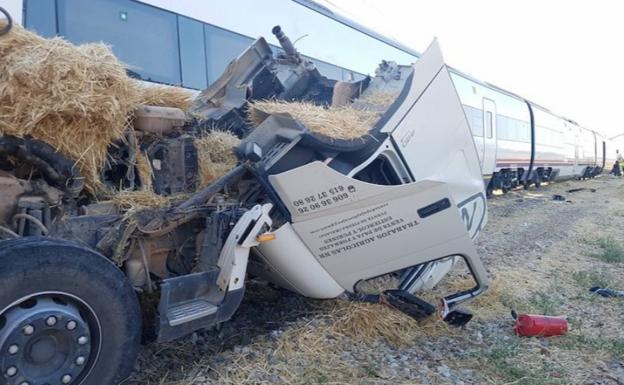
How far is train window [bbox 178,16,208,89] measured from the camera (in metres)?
6.69

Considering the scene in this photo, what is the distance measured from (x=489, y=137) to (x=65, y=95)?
46.3ft

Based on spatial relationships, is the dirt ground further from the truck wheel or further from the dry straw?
the dry straw

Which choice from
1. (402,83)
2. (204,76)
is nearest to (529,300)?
(402,83)

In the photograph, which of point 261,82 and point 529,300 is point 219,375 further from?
point 529,300

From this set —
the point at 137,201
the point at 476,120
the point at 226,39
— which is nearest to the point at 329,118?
the point at 137,201

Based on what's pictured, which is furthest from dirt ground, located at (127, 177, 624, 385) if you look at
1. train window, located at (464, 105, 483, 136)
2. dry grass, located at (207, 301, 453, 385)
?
train window, located at (464, 105, 483, 136)

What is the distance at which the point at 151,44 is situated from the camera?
627cm

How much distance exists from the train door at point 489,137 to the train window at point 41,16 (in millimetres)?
11780

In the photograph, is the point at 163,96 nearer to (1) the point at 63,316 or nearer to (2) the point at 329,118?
(2) the point at 329,118

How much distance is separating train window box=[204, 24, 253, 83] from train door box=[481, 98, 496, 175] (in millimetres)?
9115

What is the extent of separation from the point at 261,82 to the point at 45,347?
115 inches

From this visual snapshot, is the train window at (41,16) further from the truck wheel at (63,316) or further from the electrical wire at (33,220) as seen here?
the truck wheel at (63,316)

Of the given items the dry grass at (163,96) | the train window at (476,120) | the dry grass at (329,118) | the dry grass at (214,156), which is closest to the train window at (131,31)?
the dry grass at (163,96)

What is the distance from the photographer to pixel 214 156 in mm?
3568
